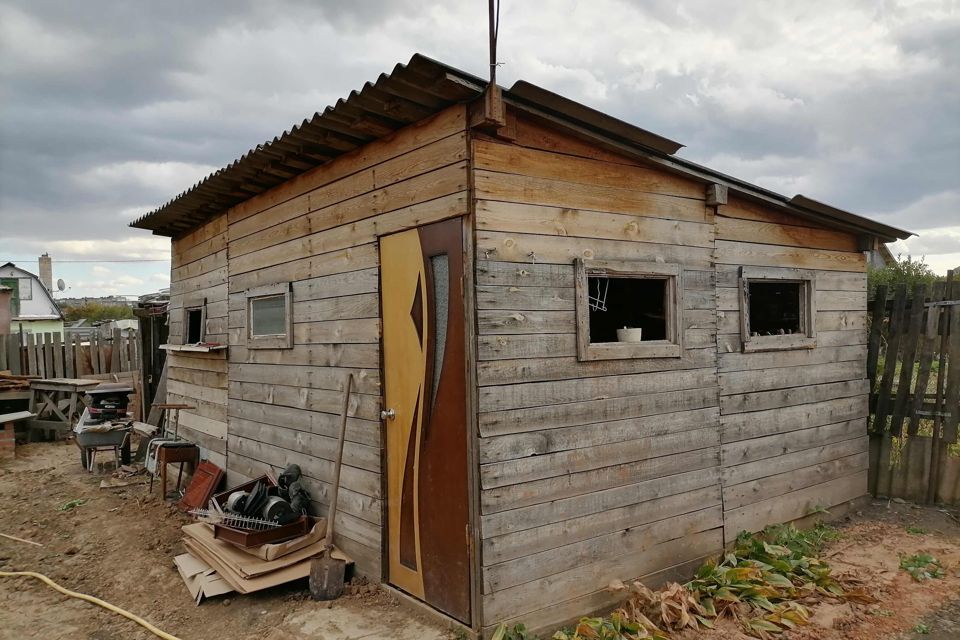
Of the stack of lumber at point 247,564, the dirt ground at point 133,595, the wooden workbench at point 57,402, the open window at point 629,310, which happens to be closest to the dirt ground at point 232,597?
the dirt ground at point 133,595

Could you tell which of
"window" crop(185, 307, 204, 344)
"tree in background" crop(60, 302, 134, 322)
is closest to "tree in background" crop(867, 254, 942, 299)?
"window" crop(185, 307, 204, 344)

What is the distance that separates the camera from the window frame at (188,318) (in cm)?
779

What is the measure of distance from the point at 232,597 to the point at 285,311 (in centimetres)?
242

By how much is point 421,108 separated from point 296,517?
3232mm

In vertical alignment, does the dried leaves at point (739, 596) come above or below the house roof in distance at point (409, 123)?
below

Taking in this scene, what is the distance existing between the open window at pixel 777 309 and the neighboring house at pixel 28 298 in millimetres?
29444

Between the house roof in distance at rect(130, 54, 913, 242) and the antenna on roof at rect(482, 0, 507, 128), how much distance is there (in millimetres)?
64

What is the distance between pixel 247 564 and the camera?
15.4 feet

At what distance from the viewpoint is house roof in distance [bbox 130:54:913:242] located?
374 centimetres

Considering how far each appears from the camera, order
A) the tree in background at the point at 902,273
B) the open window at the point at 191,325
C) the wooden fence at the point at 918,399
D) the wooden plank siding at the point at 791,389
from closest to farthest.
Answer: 1. the wooden plank siding at the point at 791,389
2. the wooden fence at the point at 918,399
3. the open window at the point at 191,325
4. the tree in background at the point at 902,273

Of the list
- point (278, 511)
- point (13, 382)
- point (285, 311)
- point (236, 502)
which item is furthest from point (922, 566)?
point (13, 382)

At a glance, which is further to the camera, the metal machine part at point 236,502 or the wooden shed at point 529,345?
the metal machine part at point 236,502

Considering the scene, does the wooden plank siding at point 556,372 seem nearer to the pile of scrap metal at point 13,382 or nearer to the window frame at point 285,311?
the window frame at point 285,311

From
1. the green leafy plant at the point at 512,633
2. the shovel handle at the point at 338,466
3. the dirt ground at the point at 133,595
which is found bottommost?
the dirt ground at the point at 133,595
